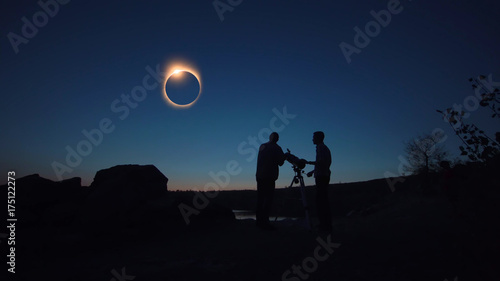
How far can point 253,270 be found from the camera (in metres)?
4.13

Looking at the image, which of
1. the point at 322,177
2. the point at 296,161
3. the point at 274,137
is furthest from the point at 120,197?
the point at 322,177

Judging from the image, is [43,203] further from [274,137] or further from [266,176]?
[274,137]

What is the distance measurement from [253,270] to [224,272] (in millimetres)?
453

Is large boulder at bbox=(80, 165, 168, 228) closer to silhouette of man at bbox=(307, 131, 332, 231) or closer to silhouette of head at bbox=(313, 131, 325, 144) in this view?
silhouette of man at bbox=(307, 131, 332, 231)

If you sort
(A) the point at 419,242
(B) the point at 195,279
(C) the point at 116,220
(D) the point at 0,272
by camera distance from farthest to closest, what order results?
1. (C) the point at 116,220
2. (A) the point at 419,242
3. (D) the point at 0,272
4. (B) the point at 195,279

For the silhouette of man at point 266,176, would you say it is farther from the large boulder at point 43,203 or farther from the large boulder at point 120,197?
the large boulder at point 43,203

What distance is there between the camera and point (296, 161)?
7488 mm

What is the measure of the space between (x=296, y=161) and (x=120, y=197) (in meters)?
5.15

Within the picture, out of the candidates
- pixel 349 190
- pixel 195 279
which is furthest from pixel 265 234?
pixel 349 190

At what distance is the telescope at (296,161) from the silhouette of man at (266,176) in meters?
0.18

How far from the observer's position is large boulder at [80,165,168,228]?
23.1 feet

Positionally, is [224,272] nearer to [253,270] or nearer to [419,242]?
[253,270]

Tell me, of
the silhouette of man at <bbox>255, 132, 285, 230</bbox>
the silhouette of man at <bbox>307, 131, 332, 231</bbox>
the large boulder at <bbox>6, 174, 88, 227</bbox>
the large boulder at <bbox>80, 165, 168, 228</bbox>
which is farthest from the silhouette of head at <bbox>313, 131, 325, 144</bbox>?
the large boulder at <bbox>6, 174, 88, 227</bbox>

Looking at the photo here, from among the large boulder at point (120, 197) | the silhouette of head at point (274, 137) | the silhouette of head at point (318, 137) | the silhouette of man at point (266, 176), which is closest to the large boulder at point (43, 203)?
the large boulder at point (120, 197)
